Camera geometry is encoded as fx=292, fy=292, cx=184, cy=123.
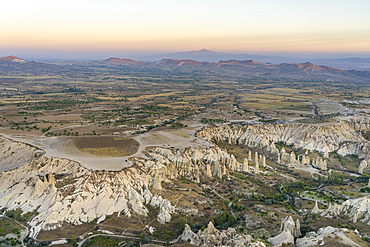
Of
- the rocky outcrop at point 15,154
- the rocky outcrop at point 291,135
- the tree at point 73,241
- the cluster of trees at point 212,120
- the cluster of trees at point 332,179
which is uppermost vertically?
the rocky outcrop at point 15,154

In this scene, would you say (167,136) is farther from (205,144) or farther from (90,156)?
(90,156)

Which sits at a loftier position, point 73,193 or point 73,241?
point 73,193

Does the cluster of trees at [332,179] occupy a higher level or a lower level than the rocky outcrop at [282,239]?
lower

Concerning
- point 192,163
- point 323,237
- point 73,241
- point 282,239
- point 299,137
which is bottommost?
Result: point 282,239

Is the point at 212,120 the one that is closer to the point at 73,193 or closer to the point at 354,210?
the point at 354,210

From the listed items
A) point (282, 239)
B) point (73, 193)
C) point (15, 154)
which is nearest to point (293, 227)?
point (282, 239)

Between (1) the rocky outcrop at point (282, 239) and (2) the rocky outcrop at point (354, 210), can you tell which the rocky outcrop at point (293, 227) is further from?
(2) the rocky outcrop at point (354, 210)

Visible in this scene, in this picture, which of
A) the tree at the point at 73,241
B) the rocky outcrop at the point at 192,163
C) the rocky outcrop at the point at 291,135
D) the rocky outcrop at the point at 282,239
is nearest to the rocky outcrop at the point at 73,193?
the tree at the point at 73,241

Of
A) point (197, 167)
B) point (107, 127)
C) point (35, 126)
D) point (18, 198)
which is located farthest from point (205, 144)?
point (35, 126)
